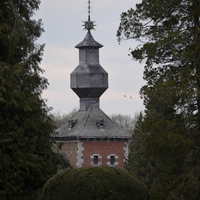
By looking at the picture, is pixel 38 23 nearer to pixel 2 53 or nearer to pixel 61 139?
pixel 2 53

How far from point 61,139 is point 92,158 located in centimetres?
390

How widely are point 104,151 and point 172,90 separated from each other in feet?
143

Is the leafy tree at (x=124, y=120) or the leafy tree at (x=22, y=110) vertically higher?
the leafy tree at (x=124, y=120)

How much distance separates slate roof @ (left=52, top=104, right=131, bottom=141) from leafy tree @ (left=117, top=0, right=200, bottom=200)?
136 ft

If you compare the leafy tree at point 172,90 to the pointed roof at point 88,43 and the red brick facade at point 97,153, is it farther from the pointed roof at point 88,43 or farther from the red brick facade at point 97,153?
the pointed roof at point 88,43

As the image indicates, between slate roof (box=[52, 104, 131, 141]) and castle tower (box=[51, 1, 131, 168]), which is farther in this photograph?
slate roof (box=[52, 104, 131, 141])

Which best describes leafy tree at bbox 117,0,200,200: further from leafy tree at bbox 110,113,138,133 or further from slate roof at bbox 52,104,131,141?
leafy tree at bbox 110,113,138,133

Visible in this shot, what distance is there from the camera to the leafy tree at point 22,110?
25.9 metres

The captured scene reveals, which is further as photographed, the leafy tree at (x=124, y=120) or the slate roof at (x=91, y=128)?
the leafy tree at (x=124, y=120)

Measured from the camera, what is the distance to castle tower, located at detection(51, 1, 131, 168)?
66.3 m

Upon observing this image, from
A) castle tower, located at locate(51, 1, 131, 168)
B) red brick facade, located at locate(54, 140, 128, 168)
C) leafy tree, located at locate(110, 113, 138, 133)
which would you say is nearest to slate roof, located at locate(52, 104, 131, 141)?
castle tower, located at locate(51, 1, 131, 168)

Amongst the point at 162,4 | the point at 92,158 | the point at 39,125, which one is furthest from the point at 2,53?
the point at 92,158

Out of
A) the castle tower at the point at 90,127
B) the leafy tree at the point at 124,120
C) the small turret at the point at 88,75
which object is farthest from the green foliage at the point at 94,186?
the leafy tree at the point at 124,120

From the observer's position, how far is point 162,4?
24.4m
